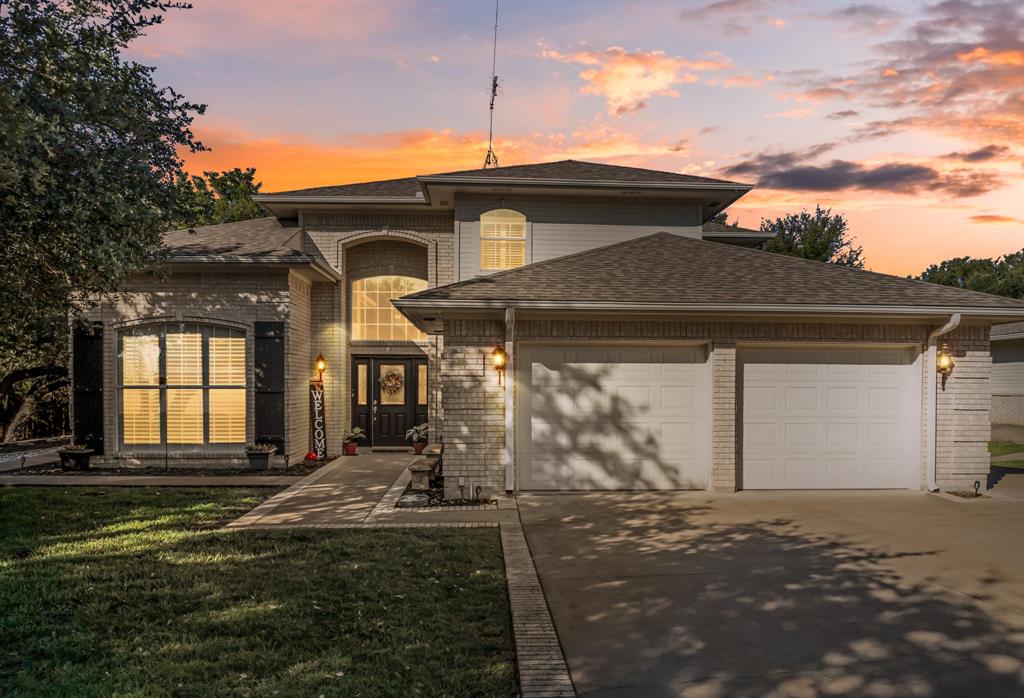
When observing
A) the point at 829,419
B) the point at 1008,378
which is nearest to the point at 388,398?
the point at 829,419

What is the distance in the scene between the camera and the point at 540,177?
1386 centimetres

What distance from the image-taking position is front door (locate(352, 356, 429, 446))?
641 inches

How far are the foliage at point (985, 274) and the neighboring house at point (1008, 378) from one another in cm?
2120

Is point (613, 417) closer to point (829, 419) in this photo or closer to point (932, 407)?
point (829, 419)

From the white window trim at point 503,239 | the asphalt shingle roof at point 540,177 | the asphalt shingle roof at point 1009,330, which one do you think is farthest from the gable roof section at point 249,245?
the asphalt shingle roof at point 1009,330

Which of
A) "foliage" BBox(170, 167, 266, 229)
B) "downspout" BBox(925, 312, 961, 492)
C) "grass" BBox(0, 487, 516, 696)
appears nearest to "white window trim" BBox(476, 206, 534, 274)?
"grass" BBox(0, 487, 516, 696)

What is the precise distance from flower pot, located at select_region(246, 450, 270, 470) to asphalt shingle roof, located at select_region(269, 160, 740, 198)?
20.4ft

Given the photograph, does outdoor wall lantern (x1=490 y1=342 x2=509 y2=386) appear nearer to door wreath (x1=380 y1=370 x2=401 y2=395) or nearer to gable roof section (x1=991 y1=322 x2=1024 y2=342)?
door wreath (x1=380 y1=370 x2=401 y2=395)

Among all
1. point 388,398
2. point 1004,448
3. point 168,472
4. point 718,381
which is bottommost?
point 1004,448

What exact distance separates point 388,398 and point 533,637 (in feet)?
39.9

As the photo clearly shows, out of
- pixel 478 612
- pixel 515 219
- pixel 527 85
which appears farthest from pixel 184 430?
pixel 527 85

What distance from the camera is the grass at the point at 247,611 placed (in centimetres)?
409

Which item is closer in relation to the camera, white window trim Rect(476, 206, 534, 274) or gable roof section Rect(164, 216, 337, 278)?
gable roof section Rect(164, 216, 337, 278)

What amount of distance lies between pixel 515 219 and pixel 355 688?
11650 mm
